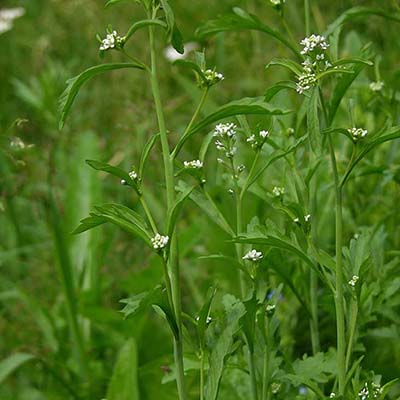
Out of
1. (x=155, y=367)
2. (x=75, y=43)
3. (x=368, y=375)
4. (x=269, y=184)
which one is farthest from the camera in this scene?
(x=75, y=43)

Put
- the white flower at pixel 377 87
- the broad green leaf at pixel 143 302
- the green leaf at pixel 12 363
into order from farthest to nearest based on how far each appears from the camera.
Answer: the green leaf at pixel 12 363, the white flower at pixel 377 87, the broad green leaf at pixel 143 302

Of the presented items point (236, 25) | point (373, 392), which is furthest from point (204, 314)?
point (236, 25)

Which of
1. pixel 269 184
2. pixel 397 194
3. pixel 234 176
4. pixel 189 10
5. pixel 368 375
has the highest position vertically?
pixel 189 10

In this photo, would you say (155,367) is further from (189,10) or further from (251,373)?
(189,10)

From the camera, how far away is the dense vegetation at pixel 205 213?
4.42 feet

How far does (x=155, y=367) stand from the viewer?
2.13m

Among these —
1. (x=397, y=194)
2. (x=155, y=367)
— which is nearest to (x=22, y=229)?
(x=155, y=367)

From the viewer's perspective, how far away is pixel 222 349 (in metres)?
1.38

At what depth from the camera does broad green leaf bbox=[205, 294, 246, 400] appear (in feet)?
4.43

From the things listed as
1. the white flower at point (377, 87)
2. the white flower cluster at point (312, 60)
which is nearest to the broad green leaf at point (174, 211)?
the white flower cluster at point (312, 60)

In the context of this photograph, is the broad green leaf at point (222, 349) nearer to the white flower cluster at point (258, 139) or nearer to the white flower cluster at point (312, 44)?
the white flower cluster at point (258, 139)

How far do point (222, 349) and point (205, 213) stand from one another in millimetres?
743

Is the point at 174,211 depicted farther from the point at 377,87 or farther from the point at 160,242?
the point at 377,87

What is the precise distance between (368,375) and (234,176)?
39 centimetres
